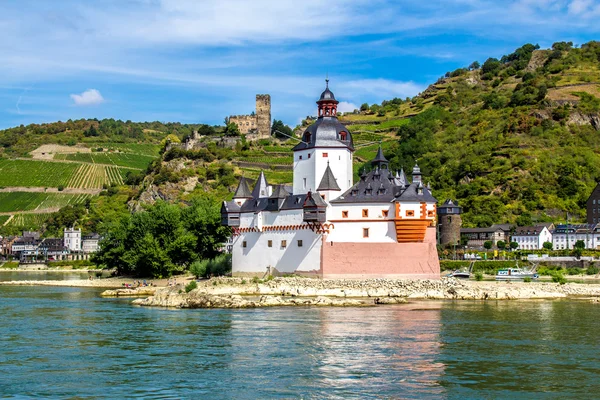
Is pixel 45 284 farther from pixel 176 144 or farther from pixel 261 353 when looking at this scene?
pixel 176 144

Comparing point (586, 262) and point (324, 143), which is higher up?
point (324, 143)

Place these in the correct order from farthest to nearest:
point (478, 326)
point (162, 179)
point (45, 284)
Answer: point (162, 179) < point (45, 284) < point (478, 326)

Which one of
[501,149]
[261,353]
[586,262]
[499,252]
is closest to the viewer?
[261,353]

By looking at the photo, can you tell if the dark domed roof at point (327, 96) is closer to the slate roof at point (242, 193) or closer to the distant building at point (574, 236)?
Result: the slate roof at point (242, 193)

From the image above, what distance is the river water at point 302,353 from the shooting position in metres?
24.0

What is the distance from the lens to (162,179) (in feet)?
426

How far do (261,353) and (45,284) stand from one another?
157ft

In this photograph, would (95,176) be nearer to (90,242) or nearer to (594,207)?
(90,242)

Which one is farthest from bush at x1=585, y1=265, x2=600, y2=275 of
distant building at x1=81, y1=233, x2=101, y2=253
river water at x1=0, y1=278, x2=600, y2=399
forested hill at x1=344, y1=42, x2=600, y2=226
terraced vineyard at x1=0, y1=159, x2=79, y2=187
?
terraced vineyard at x1=0, y1=159, x2=79, y2=187

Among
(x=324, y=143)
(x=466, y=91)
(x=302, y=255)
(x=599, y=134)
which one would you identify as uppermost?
(x=466, y=91)

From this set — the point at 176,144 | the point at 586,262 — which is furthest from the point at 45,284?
the point at 176,144

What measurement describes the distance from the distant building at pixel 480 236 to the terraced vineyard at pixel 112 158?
10126 centimetres

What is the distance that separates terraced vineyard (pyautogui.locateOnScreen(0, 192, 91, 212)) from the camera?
156 m

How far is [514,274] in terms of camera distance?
230ft
